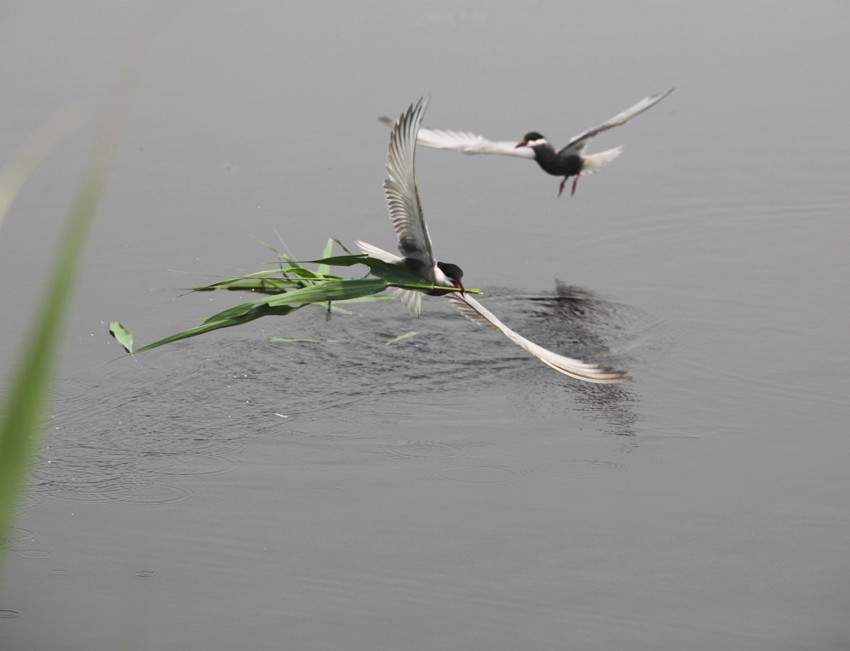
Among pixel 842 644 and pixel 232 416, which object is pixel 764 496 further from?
pixel 232 416

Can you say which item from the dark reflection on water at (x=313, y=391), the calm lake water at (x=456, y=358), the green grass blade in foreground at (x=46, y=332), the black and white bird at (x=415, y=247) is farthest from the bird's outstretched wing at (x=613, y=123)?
the green grass blade in foreground at (x=46, y=332)

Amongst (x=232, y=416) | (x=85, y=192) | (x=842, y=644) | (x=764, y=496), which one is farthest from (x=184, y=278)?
(x=85, y=192)

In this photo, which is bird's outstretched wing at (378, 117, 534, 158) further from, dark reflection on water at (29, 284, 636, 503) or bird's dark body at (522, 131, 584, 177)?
dark reflection on water at (29, 284, 636, 503)

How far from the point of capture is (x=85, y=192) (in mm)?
617

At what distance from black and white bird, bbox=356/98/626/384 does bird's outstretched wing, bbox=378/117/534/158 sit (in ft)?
8.65

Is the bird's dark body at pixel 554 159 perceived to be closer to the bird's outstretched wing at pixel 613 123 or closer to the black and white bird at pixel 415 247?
the bird's outstretched wing at pixel 613 123

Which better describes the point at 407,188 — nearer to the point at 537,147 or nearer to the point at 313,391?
the point at 313,391

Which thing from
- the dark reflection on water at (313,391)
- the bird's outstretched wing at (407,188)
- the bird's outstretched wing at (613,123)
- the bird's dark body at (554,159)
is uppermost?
the bird's outstretched wing at (613,123)

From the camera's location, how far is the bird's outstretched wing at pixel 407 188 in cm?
405

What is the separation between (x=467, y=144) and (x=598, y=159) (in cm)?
97

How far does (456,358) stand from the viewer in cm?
631

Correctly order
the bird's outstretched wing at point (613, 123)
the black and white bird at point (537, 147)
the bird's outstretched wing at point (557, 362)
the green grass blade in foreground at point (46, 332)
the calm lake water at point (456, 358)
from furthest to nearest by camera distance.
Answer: the black and white bird at point (537, 147) < the bird's outstretched wing at point (613, 123) < the bird's outstretched wing at point (557, 362) < the calm lake water at point (456, 358) < the green grass blade in foreground at point (46, 332)

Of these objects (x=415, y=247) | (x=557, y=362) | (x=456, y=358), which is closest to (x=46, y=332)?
(x=415, y=247)

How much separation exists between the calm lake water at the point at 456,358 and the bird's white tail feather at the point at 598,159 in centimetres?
35
